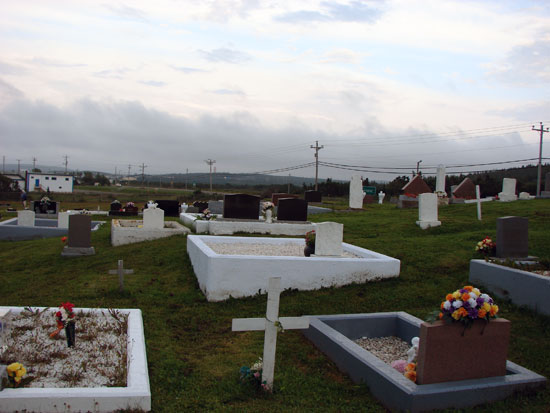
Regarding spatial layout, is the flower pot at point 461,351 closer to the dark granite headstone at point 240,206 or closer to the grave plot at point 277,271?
the grave plot at point 277,271

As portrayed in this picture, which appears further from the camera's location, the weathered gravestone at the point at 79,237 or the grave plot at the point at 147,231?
the grave plot at the point at 147,231

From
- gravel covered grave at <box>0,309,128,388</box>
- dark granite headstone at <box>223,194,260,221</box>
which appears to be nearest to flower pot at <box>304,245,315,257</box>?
gravel covered grave at <box>0,309,128,388</box>

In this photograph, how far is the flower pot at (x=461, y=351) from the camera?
4490 mm

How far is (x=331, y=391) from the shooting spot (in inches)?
189

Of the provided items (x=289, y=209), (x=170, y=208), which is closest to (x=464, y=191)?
(x=289, y=209)

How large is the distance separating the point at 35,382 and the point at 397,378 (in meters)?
3.42

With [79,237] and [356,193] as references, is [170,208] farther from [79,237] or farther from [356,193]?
[356,193]

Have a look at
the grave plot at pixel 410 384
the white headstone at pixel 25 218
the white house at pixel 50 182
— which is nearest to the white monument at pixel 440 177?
the white headstone at pixel 25 218

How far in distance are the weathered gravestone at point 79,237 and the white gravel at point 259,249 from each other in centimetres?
498

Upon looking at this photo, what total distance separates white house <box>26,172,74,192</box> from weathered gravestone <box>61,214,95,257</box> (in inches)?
2670

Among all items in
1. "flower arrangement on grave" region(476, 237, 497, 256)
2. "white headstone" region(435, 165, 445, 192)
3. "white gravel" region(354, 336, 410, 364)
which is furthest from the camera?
"white headstone" region(435, 165, 445, 192)

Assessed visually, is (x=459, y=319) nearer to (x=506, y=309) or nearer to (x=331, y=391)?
(x=331, y=391)

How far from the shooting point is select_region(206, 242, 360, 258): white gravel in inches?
411

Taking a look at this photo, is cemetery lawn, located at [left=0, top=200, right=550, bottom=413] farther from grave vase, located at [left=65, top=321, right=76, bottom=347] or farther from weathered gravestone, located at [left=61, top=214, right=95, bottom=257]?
grave vase, located at [left=65, top=321, right=76, bottom=347]
